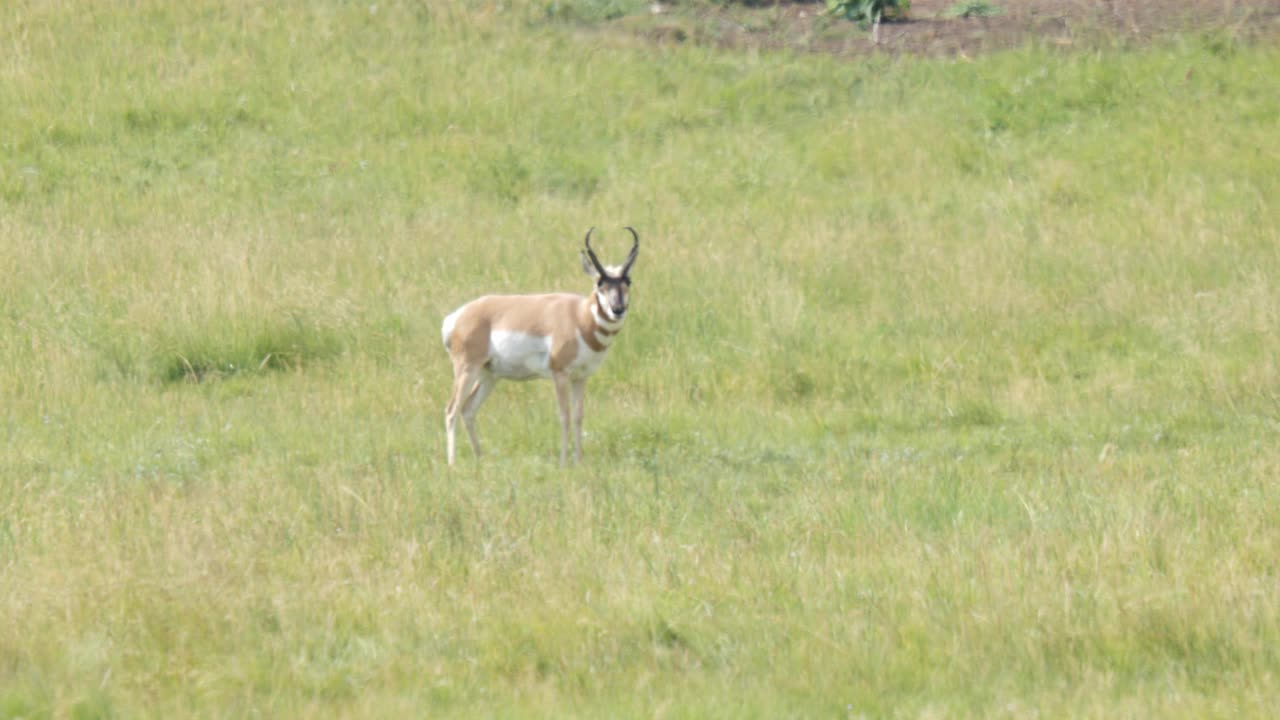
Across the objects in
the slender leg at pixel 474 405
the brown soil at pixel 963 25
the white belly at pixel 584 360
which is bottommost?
the slender leg at pixel 474 405

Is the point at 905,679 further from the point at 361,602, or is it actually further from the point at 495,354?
the point at 495,354

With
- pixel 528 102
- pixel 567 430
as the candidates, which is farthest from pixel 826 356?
pixel 528 102

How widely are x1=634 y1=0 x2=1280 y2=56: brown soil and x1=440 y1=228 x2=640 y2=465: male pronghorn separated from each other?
12.4m

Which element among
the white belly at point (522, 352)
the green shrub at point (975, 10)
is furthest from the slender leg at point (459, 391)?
the green shrub at point (975, 10)

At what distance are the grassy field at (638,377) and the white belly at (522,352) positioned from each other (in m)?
0.65

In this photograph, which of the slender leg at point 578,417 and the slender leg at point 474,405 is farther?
the slender leg at point 474,405

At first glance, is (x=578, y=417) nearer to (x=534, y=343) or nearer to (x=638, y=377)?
(x=534, y=343)

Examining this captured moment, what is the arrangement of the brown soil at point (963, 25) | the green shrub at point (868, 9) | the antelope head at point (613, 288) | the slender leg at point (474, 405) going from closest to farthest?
the antelope head at point (613, 288) → the slender leg at point (474, 405) → the brown soil at point (963, 25) → the green shrub at point (868, 9)

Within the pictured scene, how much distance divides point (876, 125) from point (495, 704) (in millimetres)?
14606

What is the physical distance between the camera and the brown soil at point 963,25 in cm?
2222

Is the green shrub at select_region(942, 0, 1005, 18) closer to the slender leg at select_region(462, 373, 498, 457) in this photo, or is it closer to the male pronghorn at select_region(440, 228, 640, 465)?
the male pronghorn at select_region(440, 228, 640, 465)

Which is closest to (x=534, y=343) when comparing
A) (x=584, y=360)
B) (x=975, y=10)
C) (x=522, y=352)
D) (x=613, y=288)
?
(x=522, y=352)

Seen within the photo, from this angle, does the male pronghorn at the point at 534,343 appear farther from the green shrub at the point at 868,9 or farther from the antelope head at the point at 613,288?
the green shrub at the point at 868,9

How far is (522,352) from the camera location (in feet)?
36.8
